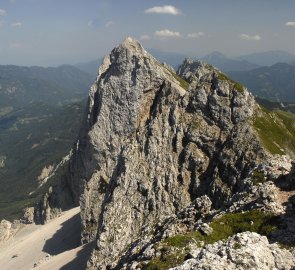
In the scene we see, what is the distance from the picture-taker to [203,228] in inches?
1315

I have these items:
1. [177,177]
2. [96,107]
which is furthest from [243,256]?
[96,107]

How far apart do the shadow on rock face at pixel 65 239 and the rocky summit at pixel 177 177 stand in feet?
38.3

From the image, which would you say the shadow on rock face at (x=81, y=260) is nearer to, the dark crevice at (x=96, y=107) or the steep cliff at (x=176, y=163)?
the steep cliff at (x=176, y=163)

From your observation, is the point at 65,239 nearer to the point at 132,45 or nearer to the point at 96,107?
the point at 96,107

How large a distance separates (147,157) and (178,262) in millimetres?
44094

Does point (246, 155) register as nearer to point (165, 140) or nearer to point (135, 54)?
point (165, 140)

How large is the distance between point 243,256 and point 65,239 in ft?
294

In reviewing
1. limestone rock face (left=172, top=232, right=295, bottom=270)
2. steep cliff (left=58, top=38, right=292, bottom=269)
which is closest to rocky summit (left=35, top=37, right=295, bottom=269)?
Result: limestone rock face (left=172, top=232, right=295, bottom=270)

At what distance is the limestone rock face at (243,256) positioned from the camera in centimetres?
2414

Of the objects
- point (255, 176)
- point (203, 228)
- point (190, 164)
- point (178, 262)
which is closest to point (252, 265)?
point (178, 262)

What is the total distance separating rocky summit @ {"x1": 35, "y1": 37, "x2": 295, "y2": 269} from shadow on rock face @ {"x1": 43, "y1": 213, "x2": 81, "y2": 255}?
11.7m

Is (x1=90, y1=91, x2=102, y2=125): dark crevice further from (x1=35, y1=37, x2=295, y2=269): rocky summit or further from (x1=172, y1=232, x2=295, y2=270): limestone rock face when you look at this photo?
(x1=172, y1=232, x2=295, y2=270): limestone rock face

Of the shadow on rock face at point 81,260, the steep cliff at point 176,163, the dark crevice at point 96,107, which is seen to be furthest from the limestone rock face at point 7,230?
the shadow on rock face at point 81,260

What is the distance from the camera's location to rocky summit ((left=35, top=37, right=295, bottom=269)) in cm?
3069
